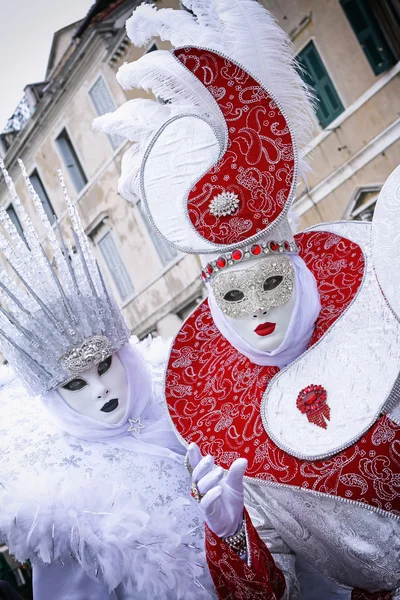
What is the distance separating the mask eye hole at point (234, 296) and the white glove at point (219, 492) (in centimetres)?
48

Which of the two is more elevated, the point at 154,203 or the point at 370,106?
the point at 154,203

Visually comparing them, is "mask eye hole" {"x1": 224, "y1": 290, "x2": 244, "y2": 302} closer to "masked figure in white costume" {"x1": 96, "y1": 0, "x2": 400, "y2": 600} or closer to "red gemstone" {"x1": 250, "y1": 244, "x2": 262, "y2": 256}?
"masked figure in white costume" {"x1": 96, "y1": 0, "x2": 400, "y2": 600}

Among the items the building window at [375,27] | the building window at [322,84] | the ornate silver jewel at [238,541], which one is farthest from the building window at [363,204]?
the ornate silver jewel at [238,541]

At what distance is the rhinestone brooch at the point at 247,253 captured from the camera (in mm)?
2111

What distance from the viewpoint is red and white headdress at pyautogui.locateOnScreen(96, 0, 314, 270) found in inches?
84.3

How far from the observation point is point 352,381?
1946 millimetres

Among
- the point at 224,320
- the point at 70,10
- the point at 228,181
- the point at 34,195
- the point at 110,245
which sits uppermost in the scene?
A: the point at 70,10

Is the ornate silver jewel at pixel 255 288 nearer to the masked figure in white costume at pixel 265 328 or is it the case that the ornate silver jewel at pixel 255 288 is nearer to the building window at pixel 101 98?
the masked figure in white costume at pixel 265 328

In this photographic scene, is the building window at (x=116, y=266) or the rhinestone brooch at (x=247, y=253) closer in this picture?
the rhinestone brooch at (x=247, y=253)

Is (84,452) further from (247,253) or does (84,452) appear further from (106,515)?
(247,253)

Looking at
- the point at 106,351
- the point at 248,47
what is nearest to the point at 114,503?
the point at 106,351

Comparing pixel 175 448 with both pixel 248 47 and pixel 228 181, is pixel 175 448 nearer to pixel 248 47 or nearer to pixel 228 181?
pixel 228 181

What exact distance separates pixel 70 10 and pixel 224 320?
3051 mm

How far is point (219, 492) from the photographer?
69.6 inches
